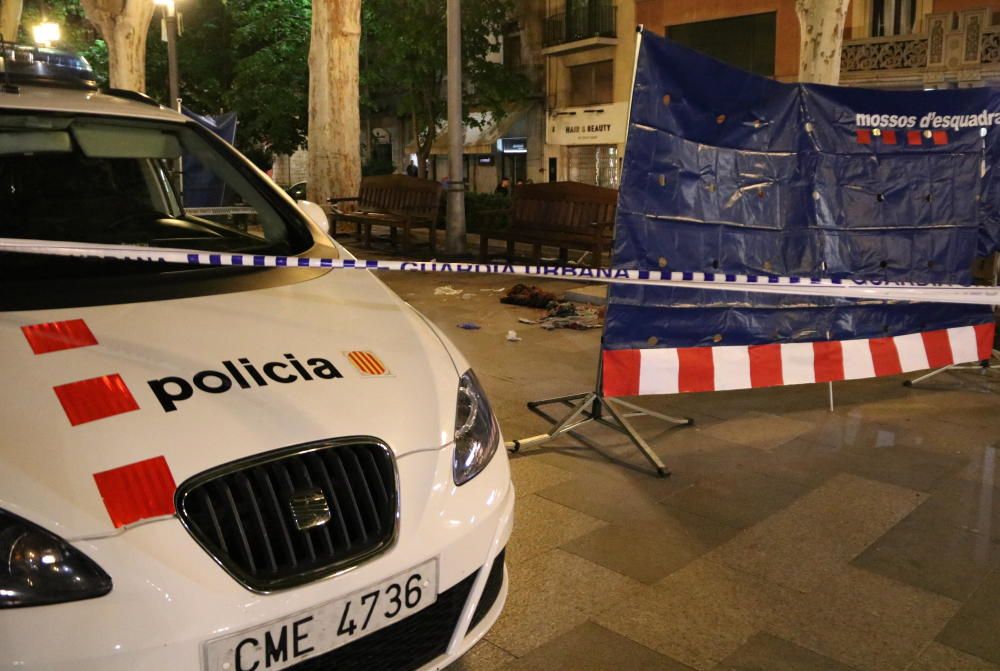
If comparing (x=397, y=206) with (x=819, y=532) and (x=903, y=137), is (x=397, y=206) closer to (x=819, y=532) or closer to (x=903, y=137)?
(x=903, y=137)

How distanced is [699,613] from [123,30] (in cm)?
2150

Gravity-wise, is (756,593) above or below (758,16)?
below

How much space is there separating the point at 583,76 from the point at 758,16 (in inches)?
283

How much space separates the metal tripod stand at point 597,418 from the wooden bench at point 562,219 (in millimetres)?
5857

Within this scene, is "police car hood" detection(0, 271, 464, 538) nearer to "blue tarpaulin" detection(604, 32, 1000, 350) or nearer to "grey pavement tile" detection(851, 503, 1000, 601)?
"grey pavement tile" detection(851, 503, 1000, 601)

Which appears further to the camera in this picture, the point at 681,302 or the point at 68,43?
the point at 68,43

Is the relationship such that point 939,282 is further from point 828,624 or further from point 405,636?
point 405,636

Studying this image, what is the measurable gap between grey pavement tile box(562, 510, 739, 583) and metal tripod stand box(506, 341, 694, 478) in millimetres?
614

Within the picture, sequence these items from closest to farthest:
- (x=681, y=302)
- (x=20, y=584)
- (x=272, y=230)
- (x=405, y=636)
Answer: (x=20, y=584), (x=405, y=636), (x=272, y=230), (x=681, y=302)

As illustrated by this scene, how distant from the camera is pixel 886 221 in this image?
224 inches

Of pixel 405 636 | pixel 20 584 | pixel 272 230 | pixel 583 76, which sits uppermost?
pixel 583 76

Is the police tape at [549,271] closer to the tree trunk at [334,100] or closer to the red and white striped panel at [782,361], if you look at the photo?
the red and white striped panel at [782,361]

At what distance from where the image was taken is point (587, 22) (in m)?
30.1

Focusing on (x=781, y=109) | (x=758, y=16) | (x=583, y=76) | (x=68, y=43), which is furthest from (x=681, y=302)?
(x=68, y=43)
